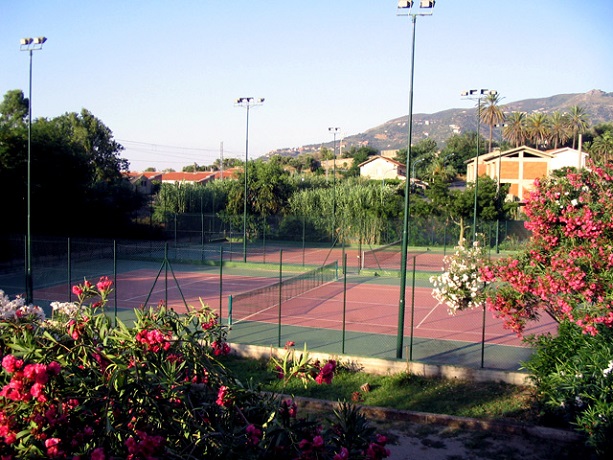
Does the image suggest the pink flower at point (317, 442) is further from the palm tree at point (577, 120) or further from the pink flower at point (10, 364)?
the palm tree at point (577, 120)

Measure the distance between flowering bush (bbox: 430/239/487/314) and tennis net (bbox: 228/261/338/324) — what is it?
4892 mm

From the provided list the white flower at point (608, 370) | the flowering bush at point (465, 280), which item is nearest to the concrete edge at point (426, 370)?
the flowering bush at point (465, 280)

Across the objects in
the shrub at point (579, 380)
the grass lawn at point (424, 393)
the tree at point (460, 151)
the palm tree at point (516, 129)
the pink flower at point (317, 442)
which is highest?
the palm tree at point (516, 129)

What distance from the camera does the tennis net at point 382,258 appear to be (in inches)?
1133

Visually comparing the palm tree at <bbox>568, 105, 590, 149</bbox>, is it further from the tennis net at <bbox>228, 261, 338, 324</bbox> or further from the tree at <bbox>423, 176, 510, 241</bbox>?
the tennis net at <bbox>228, 261, 338, 324</bbox>

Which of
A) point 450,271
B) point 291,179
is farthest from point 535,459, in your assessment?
point 291,179

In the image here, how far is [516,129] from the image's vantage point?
8306 centimetres

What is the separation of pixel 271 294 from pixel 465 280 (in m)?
10.4

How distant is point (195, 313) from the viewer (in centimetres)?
592

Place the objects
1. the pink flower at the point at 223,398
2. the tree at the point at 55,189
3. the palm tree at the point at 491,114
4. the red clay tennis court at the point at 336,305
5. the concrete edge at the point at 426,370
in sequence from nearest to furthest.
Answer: the pink flower at the point at 223,398
the concrete edge at the point at 426,370
the red clay tennis court at the point at 336,305
the tree at the point at 55,189
the palm tree at the point at 491,114

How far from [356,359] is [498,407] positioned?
2990 mm

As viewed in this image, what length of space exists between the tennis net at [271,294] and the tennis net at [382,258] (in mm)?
3147

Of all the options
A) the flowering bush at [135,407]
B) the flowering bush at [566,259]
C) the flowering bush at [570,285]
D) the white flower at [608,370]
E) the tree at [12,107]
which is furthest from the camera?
the tree at [12,107]

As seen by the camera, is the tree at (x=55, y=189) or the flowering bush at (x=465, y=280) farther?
the tree at (x=55, y=189)
